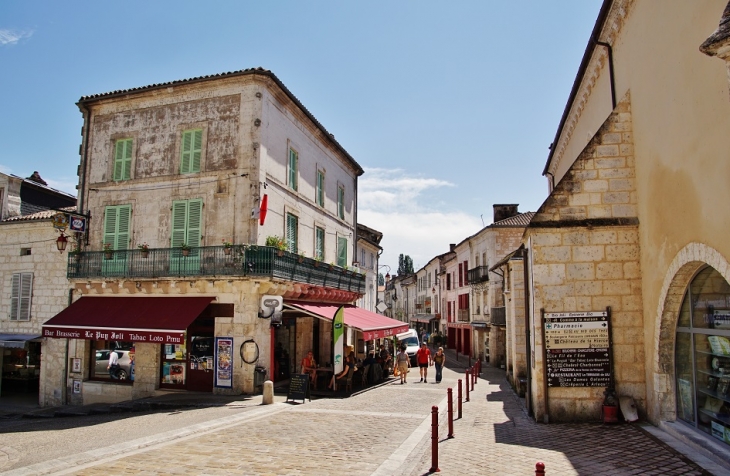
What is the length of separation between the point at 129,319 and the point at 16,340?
6733mm

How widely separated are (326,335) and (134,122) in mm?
11606

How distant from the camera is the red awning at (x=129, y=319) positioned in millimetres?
15219

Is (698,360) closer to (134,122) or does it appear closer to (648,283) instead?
(648,283)

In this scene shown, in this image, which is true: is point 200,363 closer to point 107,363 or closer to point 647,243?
point 107,363

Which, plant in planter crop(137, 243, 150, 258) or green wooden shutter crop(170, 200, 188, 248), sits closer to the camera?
plant in planter crop(137, 243, 150, 258)

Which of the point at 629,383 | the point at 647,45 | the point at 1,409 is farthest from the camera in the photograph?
the point at 1,409

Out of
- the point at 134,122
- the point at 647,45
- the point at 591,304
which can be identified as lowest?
the point at 591,304

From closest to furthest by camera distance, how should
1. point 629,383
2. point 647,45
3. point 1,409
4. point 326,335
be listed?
point 647,45
point 629,383
point 1,409
point 326,335

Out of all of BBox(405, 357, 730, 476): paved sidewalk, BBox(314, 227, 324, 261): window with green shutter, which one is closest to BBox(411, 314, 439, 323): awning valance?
BBox(314, 227, 324, 261): window with green shutter

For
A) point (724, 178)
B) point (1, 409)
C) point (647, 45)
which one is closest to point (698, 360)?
point (724, 178)

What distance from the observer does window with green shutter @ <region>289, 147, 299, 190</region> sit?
747 inches

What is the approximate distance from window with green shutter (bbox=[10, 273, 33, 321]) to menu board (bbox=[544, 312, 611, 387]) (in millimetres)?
18957

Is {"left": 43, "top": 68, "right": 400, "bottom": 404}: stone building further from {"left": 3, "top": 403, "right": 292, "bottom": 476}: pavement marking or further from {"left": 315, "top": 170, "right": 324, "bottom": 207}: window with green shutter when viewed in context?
{"left": 3, "top": 403, "right": 292, "bottom": 476}: pavement marking

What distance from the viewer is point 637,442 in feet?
27.5
